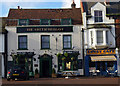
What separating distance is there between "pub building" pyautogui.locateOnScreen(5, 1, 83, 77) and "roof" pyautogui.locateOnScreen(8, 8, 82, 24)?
3.37 feet

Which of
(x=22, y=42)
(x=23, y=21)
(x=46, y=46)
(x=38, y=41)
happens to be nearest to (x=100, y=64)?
(x=46, y=46)

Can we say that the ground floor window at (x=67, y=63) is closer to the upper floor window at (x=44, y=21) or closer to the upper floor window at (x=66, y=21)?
the upper floor window at (x=66, y=21)

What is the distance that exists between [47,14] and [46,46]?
14.8 feet

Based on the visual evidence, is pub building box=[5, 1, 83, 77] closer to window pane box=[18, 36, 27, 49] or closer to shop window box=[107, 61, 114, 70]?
window pane box=[18, 36, 27, 49]

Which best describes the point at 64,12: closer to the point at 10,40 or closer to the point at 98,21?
the point at 98,21

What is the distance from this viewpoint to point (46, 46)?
30891 mm

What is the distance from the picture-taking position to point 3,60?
30.0 m

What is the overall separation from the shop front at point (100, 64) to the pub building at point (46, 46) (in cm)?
95

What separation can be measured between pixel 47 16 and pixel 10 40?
5563 mm

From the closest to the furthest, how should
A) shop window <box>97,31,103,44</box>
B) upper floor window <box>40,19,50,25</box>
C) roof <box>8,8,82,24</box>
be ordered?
shop window <box>97,31,103,44</box> → upper floor window <box>40,19,50,25</box> → roof <box>8,8,82,24</box>

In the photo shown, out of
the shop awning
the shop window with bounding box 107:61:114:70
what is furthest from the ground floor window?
the shop window with bounding box 107:61:114:70

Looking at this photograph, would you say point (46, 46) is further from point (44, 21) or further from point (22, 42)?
point (44, 21)

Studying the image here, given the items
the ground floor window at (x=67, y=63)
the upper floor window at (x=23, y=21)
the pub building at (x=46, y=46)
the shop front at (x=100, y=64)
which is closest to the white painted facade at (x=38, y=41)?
the pub building at (x=46, y=46)

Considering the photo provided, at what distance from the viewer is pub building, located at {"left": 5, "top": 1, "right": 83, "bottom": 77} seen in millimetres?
30359
